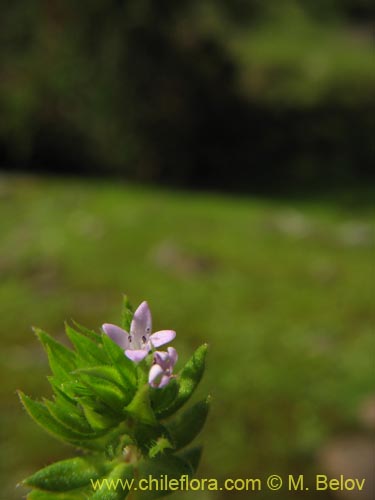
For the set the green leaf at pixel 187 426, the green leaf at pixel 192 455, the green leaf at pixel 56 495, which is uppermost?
the green leaf at pixel 187 426

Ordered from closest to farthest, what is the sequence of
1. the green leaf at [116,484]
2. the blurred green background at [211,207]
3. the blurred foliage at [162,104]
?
the green leaf at [116,484], the blurred green background at [211,207], the blurred foliage at [162,104]

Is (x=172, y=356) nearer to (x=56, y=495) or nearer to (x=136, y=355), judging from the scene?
(x=136, y=355)

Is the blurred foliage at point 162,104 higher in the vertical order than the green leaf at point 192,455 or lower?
lower

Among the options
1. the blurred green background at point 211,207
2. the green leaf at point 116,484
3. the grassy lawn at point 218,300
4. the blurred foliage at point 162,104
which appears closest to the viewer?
the green leaf at point 116,484

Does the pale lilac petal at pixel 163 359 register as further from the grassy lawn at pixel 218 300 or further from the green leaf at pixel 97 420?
the grassy lawn at pixel 218 300

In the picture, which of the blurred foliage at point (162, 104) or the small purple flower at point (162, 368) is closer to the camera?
the small purple flower at point (162, 368)

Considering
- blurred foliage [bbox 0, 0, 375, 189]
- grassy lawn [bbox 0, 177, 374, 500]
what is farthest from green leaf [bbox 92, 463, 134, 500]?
blurred foliage [bbox 0, 0, 375, 189]

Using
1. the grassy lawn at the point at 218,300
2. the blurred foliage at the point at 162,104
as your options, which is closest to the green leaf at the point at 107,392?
the grassy lawn at the point at 218,300
